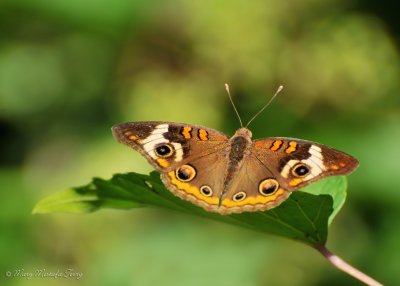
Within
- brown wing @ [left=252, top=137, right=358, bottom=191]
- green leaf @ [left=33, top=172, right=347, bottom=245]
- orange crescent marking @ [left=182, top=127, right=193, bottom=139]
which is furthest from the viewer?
orange crescent marking @ [left=182, top=127, right=193, bottom=139]

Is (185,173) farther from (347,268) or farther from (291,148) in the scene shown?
(347,268)

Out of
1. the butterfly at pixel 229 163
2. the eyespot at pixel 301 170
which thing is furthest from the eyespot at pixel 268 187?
the eyespot at pixel 301 170

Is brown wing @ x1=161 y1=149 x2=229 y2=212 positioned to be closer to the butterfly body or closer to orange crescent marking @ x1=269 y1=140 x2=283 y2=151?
the butterfly body

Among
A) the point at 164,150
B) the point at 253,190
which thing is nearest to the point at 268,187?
the point at 253,190

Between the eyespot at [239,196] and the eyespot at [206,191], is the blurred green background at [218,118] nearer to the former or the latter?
the eyespot at [206,191]

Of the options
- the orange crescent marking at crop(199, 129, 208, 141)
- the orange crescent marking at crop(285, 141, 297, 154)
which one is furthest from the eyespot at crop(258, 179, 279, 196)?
the orange crescent marking at crop(199, 129, 208, 141)

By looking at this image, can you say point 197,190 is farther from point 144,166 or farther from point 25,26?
point 25,26
